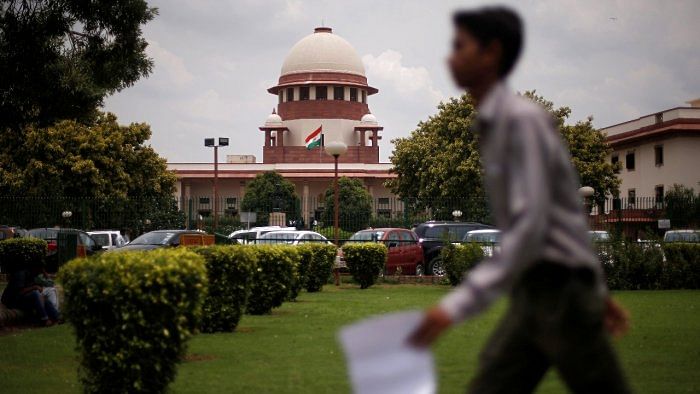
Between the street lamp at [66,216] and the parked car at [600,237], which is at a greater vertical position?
the street lamp at [66,216]

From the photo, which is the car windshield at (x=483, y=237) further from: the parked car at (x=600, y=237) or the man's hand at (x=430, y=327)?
the man's hand at (x=430, y=327)

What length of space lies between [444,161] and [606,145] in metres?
7.61

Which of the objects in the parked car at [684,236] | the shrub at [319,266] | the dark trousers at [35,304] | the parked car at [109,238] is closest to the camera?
the dark trousers at [35,304]

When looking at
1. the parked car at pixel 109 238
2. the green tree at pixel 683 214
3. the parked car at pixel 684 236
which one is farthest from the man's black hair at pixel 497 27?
the parked car at pixel 109 238

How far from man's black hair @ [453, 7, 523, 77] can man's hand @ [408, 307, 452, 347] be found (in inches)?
33.7

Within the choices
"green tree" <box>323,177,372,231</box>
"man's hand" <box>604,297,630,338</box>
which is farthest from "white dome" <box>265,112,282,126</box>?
"man's hand" <box>604,297,630,338</box>

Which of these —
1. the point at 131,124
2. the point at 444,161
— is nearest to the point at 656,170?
the point at 444,161

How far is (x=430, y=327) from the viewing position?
308 centimetres

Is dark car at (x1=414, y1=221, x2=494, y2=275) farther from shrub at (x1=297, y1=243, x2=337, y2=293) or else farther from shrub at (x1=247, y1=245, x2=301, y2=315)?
shrub at (x1=247, y1=245, x2=301, y2=315)

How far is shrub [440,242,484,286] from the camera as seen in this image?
21.3 meters

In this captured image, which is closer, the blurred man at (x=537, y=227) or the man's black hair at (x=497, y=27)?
the blurred man at (x=537, y=227)

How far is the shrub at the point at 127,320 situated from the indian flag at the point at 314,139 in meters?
72.1

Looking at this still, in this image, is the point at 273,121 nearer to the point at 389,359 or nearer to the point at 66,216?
the point at 66,216

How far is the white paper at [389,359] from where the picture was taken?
10.2 feet
